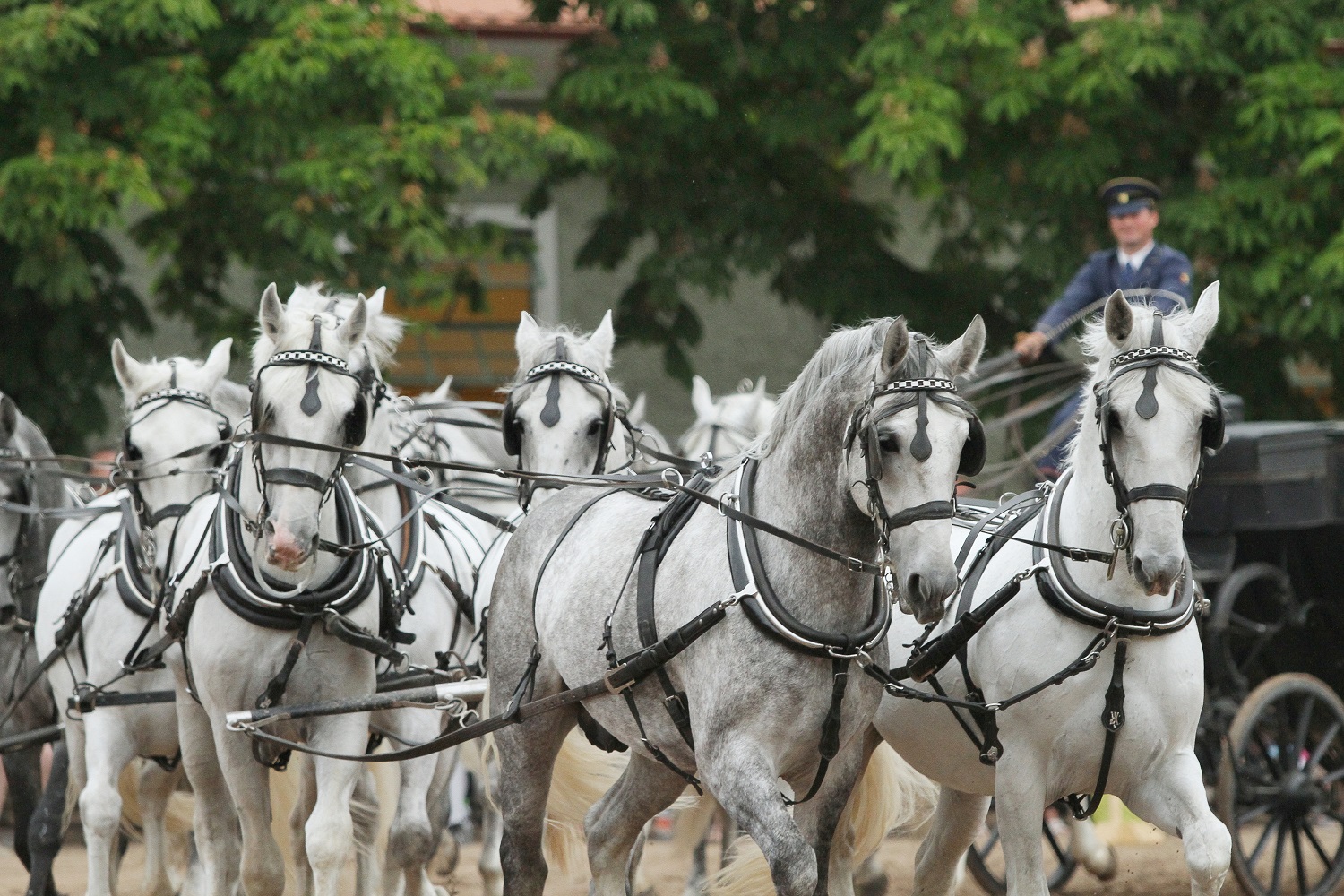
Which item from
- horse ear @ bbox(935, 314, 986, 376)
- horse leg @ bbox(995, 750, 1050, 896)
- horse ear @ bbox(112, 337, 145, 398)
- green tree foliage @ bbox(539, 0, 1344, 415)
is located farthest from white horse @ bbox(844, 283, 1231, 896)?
green tree foliage @ bbox(539, 0, 1344, 415)

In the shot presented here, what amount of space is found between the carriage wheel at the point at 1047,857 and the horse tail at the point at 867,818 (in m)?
0.53

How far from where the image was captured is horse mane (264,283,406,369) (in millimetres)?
4738

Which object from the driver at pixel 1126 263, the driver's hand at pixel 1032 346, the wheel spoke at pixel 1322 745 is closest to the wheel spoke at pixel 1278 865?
the wheel spoke at pixel 1322 745

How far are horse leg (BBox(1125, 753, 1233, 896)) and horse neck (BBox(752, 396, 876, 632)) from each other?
3.06 feet

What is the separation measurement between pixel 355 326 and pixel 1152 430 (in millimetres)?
2190

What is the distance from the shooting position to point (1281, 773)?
654cm

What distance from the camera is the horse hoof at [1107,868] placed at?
22.8ft

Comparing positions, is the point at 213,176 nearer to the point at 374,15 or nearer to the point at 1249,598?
the point at 374,15

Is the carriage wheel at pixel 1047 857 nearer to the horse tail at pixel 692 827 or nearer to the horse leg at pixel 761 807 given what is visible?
the horse tail at pixel 692 827

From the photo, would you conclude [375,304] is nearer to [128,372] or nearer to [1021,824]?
[128,372]

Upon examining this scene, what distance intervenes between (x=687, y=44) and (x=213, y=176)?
285 centimetres

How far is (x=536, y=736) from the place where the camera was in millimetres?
4781

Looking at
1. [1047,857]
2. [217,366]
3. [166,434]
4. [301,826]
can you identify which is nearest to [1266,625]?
[1047,857]

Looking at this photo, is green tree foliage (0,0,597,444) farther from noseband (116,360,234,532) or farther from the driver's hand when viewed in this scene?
the driver's hand
